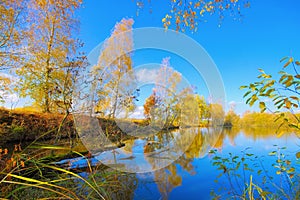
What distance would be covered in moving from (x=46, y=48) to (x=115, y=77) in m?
3.78

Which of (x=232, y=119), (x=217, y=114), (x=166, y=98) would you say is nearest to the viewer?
(x=217, y=114)

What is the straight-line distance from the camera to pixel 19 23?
4.55 metres

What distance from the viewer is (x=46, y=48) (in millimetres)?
5844

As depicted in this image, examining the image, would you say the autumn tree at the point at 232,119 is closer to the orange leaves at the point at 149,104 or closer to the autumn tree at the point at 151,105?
the autumn tree at the point at 151,105

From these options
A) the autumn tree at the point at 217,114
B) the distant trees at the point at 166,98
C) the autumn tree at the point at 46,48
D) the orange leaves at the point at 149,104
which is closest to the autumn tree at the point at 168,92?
the distant trees at the point at 166,98

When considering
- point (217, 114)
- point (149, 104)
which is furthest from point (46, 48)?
point (217, 114)

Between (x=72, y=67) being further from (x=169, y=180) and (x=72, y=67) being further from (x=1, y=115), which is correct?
(x=169, y=180)

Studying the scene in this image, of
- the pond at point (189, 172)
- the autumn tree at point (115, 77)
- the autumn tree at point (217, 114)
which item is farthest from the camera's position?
the autumn tree at point (115, 77)

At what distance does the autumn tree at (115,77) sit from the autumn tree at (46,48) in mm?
1819

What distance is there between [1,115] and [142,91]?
11.7ft

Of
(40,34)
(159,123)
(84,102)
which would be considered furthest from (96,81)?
(40,34)

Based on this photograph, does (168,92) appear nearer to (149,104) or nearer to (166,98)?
(166,98)

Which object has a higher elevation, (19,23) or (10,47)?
(19,23)

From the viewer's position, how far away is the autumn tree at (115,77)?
3.49 m
